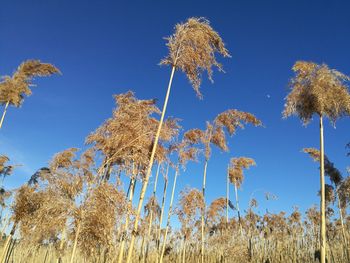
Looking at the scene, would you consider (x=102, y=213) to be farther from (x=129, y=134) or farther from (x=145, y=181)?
(x=129, y=134)

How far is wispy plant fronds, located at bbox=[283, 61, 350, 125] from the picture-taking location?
820 cm

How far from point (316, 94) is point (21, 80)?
10.2 meters

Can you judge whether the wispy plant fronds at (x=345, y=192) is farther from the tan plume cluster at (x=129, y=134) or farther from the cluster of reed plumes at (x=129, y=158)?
the tan plume cluster at (x=129, y=134)

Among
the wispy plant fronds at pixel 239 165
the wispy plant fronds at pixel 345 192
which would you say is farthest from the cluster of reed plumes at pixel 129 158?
the wispy plant fronds at pixel 239 165

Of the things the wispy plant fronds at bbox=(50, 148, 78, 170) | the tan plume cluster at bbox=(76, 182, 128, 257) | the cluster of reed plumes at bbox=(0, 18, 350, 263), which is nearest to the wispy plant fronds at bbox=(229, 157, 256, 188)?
the cluster of reed plumes at bbox=(0, 18, 350, 263)

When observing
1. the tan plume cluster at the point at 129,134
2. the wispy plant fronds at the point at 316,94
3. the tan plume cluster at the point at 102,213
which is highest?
the wispy plant fronds at the point at 316,94

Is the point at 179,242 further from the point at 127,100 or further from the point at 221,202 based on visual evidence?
the point at 127,100

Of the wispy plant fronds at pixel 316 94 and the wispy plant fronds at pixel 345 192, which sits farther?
the wispy plant fronds at pixel 345 192

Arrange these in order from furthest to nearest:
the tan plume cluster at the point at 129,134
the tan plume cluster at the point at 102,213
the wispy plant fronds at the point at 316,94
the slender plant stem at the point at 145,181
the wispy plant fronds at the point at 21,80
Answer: the wispy plant fronds at the point at 21,80 → the wispy plant fronds at the point at 316,94 → the tan plume cluster at the point at 129,134 → the tan plume cluster at the point at 102,213 → the slender plant stem at the point at 145,181

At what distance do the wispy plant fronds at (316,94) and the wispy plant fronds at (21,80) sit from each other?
8709mm

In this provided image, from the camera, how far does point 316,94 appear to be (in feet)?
26.9

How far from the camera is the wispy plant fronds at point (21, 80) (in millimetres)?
11703

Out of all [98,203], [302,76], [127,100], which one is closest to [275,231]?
[302,76]

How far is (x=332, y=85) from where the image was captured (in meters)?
8.23
